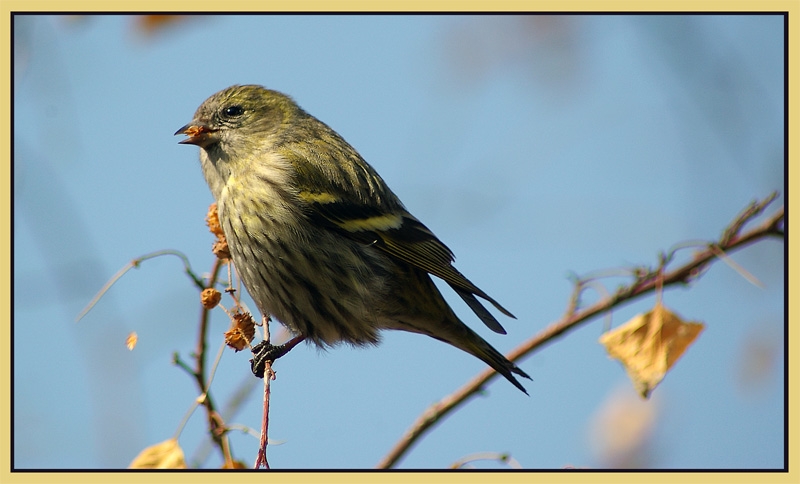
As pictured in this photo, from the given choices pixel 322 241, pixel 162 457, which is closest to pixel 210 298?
pixel 162 457

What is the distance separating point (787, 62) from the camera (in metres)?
4.16

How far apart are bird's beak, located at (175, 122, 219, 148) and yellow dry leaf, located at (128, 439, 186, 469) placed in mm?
2100

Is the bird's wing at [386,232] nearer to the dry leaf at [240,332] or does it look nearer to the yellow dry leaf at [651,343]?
the yellow dry leaf at [651,343]

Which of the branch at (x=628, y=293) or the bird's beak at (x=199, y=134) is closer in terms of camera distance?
the branch at (x=628, y=293)

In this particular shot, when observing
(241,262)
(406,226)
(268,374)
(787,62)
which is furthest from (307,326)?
(787,62)

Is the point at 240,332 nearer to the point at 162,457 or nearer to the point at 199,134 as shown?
the point at 162,457

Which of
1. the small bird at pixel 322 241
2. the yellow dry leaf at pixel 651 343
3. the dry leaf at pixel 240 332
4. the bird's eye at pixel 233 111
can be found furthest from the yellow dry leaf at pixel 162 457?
the bird's eye at pixel 233 111

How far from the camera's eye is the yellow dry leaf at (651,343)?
352cm

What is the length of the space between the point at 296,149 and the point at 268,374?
7.19 ft

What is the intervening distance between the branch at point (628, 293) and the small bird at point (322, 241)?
579 mm

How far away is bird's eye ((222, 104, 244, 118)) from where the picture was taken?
4.96 metres

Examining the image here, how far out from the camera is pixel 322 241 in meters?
4.54

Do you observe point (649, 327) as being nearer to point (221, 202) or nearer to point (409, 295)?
point (409, 295)

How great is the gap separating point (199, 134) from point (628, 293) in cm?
288
